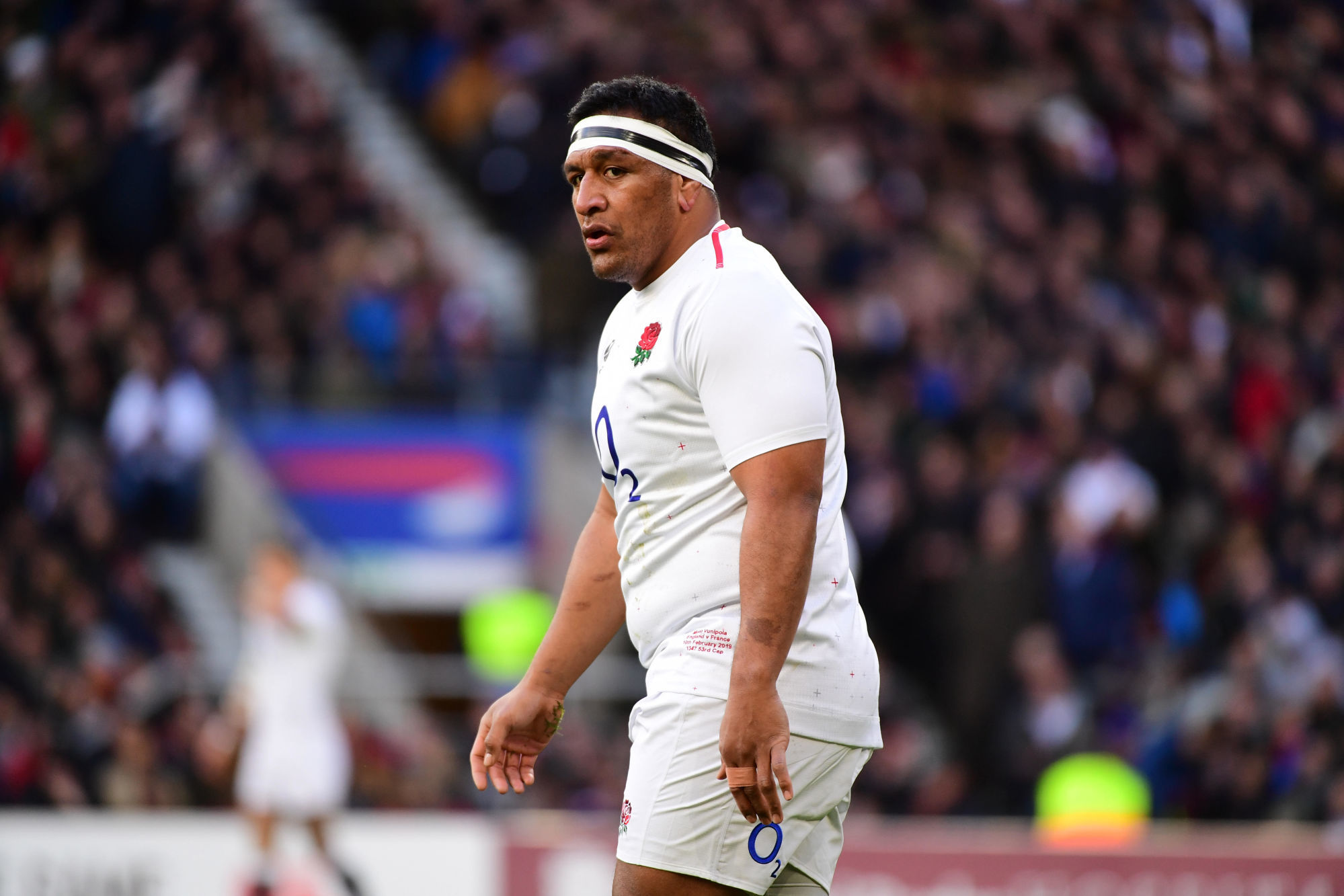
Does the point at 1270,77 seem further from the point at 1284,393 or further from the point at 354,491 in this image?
the point at 354,491

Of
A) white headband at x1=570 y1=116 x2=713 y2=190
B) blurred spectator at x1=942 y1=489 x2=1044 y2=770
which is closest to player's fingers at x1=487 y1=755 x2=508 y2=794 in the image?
white headband at x1=570 y1=116 x2=713 y2=190

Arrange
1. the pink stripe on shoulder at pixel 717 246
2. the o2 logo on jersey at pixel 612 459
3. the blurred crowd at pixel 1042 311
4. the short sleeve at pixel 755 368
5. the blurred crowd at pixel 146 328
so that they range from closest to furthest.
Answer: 1. the short sleeve at pixel 755 368
2. the pink stripe on shoulder at pixel 717 246
3. the o2 logo on jersey at pixel 612 459
4. the blurred crowd at pixel 1042 311
5. the blurred crowd at pixel 146 328

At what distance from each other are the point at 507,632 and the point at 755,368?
10.5 metres

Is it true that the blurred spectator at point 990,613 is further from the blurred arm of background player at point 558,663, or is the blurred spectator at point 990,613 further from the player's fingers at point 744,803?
the player's fingers at point 744,803

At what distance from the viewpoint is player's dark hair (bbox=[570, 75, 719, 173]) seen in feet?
11.3

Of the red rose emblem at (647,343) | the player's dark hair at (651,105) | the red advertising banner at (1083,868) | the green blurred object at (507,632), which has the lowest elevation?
the red advertising banner at (1083,868)

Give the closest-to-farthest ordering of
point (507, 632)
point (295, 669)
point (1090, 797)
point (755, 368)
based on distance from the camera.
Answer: point (755, 368), point (1090, 797), point (295, 669), point (507, 632)

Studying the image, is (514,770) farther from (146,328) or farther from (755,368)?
(146,328)

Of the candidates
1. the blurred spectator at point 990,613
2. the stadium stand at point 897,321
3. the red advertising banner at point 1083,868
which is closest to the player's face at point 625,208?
the red advertising banner at point 1083,868

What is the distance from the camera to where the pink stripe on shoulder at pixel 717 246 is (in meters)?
3.39

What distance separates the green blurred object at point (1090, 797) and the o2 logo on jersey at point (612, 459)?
7.46 meters

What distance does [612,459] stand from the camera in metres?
3.54

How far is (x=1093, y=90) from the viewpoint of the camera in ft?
54.7

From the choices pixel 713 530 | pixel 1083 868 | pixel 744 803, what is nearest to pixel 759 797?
pixel 744 803
